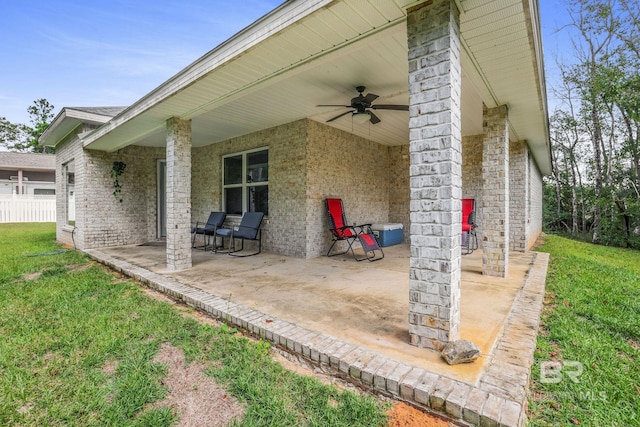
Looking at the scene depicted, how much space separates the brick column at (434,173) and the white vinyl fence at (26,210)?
61.9ft

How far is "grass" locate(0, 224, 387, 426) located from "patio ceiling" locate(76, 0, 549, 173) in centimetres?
246

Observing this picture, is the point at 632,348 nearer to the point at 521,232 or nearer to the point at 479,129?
the point at 521,232

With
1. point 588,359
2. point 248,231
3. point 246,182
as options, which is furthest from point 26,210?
point 588,359

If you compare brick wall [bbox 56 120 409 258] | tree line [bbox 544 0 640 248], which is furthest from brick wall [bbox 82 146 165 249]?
tree line [bbox 544 0 640 248]

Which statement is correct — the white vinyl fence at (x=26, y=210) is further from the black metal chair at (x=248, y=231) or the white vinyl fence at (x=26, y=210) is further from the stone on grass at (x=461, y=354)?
the stone on grass at (x=461, y=354)

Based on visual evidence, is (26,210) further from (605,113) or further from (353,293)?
(605,113)

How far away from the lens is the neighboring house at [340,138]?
203 cm

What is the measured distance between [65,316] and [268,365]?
7.56 feet

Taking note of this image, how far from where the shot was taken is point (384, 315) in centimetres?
266

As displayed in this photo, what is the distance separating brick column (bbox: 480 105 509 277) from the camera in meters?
4.08

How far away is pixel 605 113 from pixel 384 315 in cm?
1449

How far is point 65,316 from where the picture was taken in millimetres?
2891

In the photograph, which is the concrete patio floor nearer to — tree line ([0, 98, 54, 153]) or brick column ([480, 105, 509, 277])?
brick column ([480, 105, 509, 277])

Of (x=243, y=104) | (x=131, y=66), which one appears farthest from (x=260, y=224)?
(x=131, y=66)
